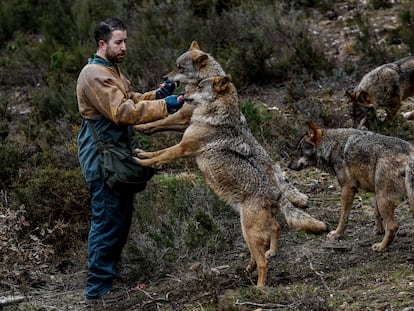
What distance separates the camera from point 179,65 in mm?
6957

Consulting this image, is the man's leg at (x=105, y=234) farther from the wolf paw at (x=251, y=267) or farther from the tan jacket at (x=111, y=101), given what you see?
the wolf paw at (x=251, y=267)

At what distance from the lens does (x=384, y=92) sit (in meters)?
10.2

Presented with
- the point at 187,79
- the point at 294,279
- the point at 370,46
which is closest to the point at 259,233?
the point at 294,279

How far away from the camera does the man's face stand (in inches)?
242

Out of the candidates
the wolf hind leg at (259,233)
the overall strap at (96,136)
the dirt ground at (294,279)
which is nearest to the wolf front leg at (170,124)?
the overall strap at (96,136)

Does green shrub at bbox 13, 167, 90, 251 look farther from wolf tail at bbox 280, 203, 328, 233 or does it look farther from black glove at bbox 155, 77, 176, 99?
wolf tail at bbox 280, 203, 328, 233

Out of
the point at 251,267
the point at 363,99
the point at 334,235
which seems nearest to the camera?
the point at 251,267

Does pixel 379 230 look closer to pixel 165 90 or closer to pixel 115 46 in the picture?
pixel 165 90

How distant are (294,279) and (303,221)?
1.69 ft

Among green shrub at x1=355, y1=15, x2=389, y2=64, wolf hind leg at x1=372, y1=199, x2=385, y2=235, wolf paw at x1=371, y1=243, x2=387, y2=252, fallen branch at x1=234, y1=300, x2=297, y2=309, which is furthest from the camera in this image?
green shrub at x1=355, y1=15, x2=389, y2=64

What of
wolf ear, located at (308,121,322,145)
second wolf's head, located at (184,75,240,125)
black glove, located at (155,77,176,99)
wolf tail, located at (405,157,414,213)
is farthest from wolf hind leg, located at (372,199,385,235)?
black glove, located at (155,77,176,99)

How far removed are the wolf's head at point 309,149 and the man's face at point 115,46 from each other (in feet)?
6.74

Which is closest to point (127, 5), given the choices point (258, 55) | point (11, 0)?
point (11, 0)

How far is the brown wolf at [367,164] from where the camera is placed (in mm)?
6402
